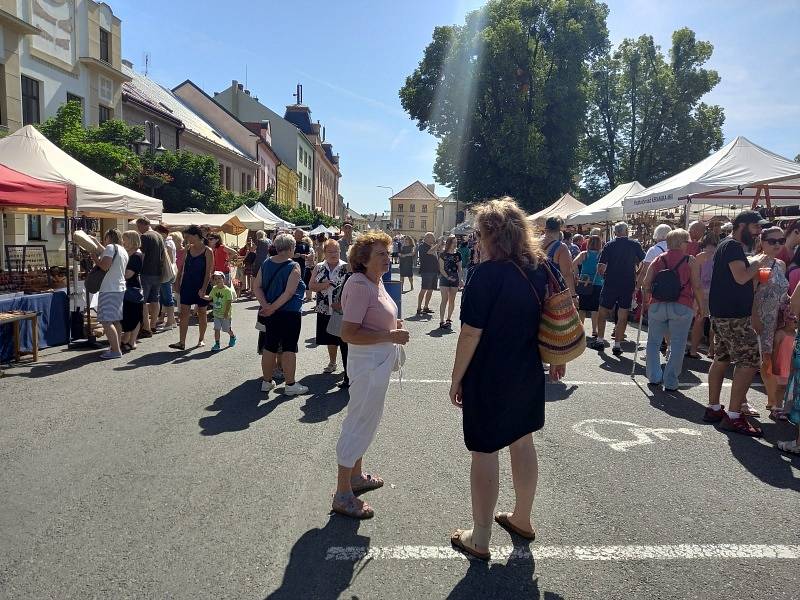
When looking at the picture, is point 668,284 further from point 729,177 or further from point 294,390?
point 729,177

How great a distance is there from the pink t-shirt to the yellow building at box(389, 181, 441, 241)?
109961 mm

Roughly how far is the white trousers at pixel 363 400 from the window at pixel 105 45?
23.0 m

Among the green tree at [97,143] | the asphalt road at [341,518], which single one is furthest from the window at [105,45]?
the asphalt road at [341,518]

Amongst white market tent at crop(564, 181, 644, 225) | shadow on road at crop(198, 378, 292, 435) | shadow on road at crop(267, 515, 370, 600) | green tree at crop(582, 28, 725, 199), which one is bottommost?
shadow on road at crop(267, 515, 370, 600)

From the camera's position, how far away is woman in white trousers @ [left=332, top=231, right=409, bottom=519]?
3607 mm

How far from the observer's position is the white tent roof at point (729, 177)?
11117mm

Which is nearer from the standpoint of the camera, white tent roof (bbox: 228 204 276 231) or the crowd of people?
the crowd of people

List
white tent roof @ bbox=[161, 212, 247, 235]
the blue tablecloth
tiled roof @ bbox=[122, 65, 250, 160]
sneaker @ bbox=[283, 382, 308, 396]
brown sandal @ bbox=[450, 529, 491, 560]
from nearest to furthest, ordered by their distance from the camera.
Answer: brown sandal @ bbox=[450, 529, 491, 560] < sneaker @ bbox=[283, 382, 308, 396] < the blue tablecloth < white tent roof @ bbox=[161, 212, 247, 235] < tiled roof @ bbox=[122, 65, 250, 160]

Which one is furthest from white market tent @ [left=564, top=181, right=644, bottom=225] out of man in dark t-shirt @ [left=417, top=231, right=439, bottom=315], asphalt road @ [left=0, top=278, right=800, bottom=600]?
asphalt road @ [left=0, top=278, right=800, bottom=600]

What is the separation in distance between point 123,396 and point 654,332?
236 inches

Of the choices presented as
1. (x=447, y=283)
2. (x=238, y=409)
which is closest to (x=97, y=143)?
(x=447, y=283)

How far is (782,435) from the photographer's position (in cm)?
532

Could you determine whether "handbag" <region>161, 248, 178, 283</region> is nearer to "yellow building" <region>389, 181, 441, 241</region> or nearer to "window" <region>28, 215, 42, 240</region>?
"window" <region>28, 215, 42, 240</region>

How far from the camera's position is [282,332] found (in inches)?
247
